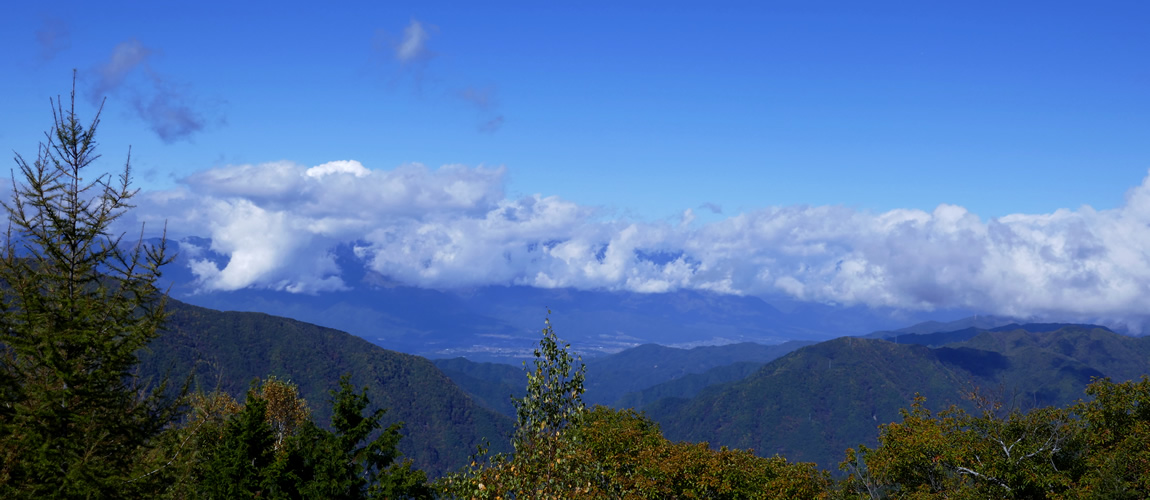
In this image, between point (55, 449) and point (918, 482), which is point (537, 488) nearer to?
point (55, 449)

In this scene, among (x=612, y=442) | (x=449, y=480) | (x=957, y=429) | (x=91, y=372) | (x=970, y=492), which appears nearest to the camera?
(x=449, y=480)

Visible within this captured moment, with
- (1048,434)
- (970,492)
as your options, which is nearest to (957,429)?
(1048,434)

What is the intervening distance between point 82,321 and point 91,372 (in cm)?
137

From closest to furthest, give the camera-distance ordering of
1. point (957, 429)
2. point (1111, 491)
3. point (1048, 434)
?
point (1111, 491) → point (1048, 434) → point (957, 429)

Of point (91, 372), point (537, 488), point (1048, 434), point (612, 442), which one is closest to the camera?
point (537, 488)

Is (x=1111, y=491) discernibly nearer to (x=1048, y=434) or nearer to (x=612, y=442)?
(x=1048, y=434)

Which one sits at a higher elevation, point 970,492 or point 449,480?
point 449,480

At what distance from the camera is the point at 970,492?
36.7 metres

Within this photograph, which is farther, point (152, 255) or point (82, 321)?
point (152, 255)

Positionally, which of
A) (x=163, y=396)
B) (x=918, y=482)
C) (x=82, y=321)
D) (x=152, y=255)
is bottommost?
(x=918, y=482)

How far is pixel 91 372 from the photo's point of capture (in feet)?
63.3

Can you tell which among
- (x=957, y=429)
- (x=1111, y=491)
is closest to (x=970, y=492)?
(x=1111, y=491)

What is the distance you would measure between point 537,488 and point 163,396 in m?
13.7

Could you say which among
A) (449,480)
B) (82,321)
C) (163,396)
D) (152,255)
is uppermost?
(152,255)
